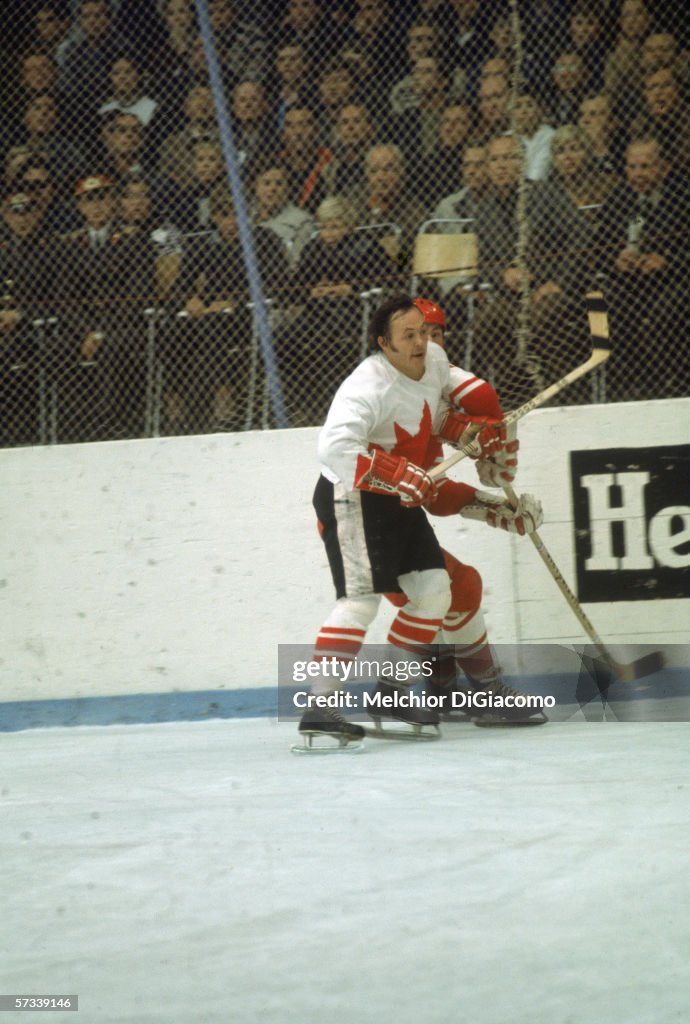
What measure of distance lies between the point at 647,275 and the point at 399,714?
1759 mm

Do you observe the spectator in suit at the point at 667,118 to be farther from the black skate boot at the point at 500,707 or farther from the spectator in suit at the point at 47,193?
the spectator in suit at the point at 47,193

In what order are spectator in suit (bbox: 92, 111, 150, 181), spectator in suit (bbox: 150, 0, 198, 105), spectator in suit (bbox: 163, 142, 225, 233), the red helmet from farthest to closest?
spectator in suit (bbox: 92, 111, 150, 181)
spectator in suit (bbox: 163, 142, 225, 233)
spectator in suit (bbox: 150, 0, 198, 105)
the red helmet

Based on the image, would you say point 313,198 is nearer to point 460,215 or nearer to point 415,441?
point 460,215

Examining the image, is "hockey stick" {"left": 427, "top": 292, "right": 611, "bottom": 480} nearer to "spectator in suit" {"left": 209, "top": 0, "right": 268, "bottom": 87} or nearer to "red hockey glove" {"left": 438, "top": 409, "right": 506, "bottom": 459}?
"red hockey glove" {"left": 438, "top": 409, "right": 506, "bottom": 459}

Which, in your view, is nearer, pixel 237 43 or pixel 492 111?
pixel 492 111

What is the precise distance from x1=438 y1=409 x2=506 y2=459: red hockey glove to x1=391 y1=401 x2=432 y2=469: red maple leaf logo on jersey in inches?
4.3

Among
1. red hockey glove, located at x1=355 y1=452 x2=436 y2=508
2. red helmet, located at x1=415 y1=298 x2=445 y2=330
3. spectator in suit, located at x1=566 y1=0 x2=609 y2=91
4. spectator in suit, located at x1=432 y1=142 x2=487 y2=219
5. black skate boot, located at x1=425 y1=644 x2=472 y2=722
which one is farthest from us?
spectator in suit, located at x1=432 y1=142 x2=487 y2=219

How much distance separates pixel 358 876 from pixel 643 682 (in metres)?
2.21

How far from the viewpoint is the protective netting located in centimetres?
453

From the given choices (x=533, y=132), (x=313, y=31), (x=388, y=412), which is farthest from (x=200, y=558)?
(x=313, y=31)

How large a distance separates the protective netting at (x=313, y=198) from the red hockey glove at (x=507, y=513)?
59 centimetres

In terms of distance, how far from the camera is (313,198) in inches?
197

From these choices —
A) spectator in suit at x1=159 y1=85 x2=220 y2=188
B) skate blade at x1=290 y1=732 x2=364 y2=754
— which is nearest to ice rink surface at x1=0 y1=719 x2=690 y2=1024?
skate blade at x1=290 y1=732 x2=364 y2=754

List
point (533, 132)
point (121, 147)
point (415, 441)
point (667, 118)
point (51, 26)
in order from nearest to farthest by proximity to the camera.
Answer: point (415, 441) → point (667, 118) → point (533, 132) → point (51, 26) → point (121, 147)
